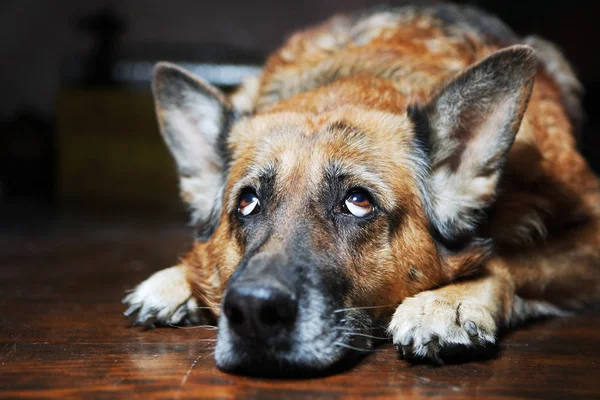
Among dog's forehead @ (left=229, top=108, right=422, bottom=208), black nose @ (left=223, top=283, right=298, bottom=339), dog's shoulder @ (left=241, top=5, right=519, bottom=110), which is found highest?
dog's shoulder @ (left=241, top=5, right=519, bottom=110)

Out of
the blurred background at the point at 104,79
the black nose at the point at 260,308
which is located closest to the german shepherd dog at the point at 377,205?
the black nose at the point at 260,308

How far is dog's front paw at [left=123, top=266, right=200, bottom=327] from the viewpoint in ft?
7.54

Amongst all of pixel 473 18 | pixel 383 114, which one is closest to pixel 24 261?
pixel 383 114

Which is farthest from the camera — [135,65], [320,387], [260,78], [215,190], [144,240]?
[135,65]

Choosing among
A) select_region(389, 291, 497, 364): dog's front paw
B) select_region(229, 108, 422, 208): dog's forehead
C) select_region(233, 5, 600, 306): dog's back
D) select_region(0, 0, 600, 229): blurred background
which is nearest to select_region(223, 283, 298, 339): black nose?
select_region(389, 291, 497, 364): dog's front paw

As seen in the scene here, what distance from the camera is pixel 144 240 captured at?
462 centimetres

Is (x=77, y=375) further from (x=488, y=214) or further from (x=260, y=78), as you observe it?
(x=260, y=78)

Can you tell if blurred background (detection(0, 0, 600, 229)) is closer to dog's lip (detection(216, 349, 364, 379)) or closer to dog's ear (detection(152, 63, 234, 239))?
dog's ear (detection(152, 63, 234, 239))

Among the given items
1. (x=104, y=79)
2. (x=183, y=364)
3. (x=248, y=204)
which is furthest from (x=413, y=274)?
(x=104, y=79)

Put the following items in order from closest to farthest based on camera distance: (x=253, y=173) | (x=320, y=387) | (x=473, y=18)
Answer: (x=320, y=387) < (x=253, y=173) < (x=473, y=18)

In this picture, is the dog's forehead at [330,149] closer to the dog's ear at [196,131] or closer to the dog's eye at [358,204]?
the dog's eye at [358,204]

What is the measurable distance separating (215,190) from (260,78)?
0.79 meters

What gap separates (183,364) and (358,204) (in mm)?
706

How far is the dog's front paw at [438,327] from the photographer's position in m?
1.85
